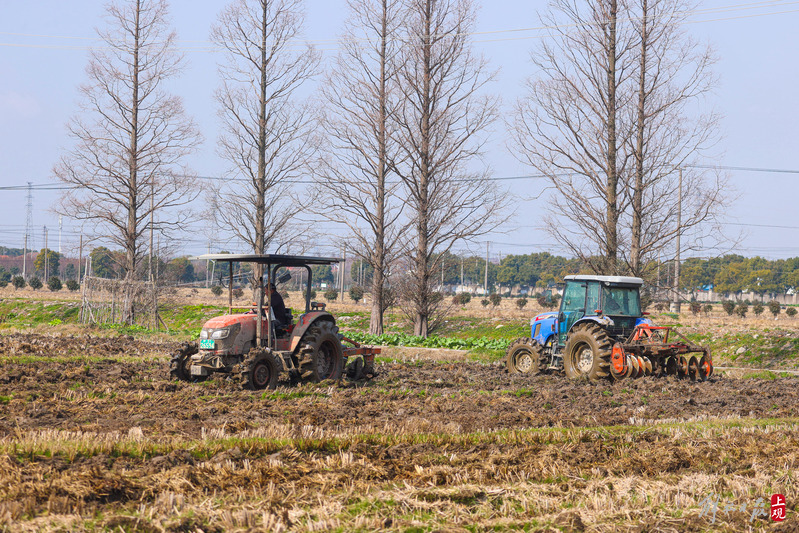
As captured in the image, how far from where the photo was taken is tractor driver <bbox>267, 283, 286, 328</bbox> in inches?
522

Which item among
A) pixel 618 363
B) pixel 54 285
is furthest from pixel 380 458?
pixel 54 285

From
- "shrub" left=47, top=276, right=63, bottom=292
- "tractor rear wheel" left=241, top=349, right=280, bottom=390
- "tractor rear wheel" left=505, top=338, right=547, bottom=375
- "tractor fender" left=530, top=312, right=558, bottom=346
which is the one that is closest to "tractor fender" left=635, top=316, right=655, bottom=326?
"tractor fender" left=530, top=312, right=558, bottom=346

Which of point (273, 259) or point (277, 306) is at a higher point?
point (273, 259)

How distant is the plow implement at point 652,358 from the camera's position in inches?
588

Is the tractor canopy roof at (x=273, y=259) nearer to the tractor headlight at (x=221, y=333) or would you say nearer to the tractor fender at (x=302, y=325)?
the tractor fender at (x=302, y=325)

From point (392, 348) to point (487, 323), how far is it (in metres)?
13.3

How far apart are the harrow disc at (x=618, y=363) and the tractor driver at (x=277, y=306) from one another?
6.51 m

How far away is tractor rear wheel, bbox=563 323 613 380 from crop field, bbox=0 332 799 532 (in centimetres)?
170

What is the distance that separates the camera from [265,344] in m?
13.1

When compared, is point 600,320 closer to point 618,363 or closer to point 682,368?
point 618,363

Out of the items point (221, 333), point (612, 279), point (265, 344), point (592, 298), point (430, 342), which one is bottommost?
point (430, 342)

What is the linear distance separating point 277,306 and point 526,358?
6.27 metres

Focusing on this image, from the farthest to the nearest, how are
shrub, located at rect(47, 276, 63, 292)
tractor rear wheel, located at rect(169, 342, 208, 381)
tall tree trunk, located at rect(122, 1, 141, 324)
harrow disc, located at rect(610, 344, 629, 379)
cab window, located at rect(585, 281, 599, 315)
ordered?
shrub, located at rect(47, 276, 63, 292)
tall tree trunk, located at rect(122, 1, 141, 324)
cab window, located at rect(585, 281, 599, 315)
harrow disc, located at rect(610, 344, 629, 379)
tractor rear wheel, located at rect(169, 342, 208, 381)

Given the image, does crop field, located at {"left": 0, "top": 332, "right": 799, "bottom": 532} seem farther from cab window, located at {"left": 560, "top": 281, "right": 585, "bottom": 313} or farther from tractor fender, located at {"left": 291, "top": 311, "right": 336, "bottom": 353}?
cab window, located at {"left": 560, "top": 281, "right": 585, "bottom": 313}
